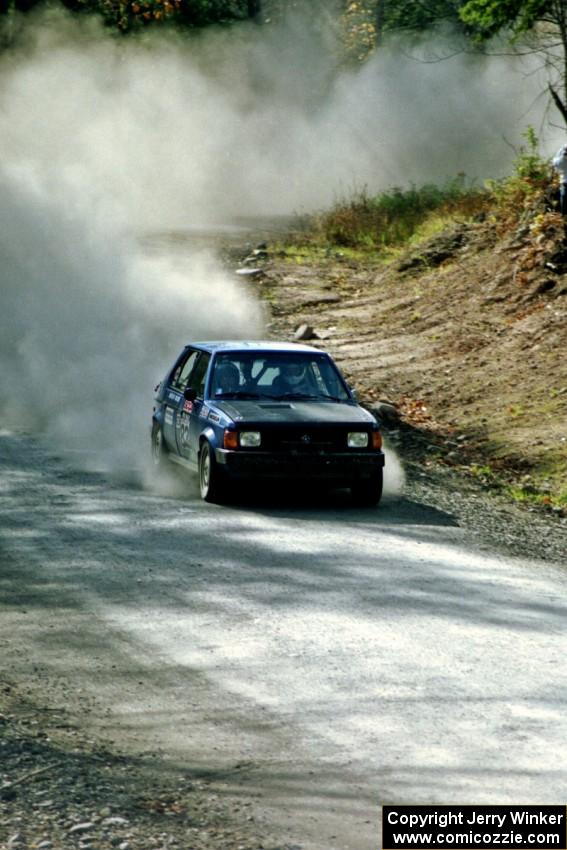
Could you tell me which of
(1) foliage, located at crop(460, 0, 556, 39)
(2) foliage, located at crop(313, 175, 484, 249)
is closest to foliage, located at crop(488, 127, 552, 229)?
(1) foliage, located at crop(460, 0, 556, 39)

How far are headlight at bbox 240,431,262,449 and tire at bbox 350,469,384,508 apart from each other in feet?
3.61

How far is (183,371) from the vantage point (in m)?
15.9

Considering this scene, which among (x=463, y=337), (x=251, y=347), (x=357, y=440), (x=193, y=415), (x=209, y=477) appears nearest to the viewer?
(x=357, y=440)

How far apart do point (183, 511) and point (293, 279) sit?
61.2 feet

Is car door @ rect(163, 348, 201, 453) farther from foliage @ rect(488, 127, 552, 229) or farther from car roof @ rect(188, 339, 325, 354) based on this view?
foliage @ rect(488, 127, 552, 229)

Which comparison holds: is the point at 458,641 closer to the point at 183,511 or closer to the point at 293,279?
the point at 183,511

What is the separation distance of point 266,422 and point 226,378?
135 cm

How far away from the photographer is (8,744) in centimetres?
693

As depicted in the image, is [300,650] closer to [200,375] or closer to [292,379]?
[292,379]

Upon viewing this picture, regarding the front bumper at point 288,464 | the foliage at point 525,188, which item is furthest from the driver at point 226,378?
the foliage at point 525,188

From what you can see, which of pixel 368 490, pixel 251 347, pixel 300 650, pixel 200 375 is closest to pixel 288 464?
pixel 368 490

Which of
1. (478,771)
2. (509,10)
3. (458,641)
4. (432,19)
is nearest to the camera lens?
(478,771)

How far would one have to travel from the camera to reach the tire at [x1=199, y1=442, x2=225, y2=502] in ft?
45.0

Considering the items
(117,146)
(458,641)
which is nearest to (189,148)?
(117,146)
